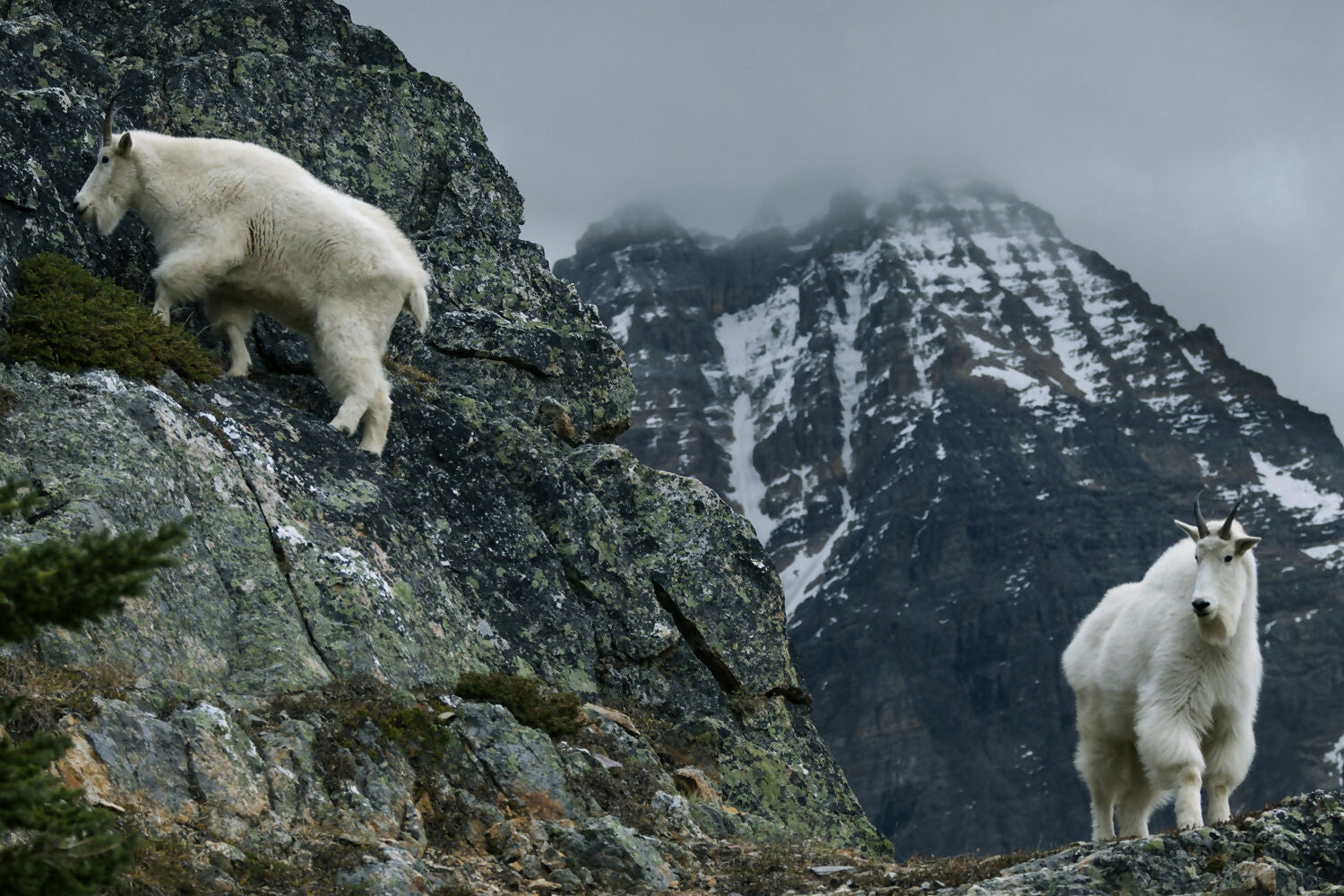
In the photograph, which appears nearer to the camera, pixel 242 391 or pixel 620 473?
pixel 242 391

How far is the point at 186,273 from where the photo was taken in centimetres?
1445

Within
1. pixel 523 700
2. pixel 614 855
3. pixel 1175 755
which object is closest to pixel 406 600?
pixel 523 700

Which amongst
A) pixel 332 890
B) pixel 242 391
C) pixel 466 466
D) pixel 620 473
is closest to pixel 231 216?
pixel 242 391

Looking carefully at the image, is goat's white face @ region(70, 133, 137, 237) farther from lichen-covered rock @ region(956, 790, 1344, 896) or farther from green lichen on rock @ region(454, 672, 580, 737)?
lichen-covered rock @ region(956, 790, 1344, 896)

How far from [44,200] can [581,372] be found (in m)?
8.64

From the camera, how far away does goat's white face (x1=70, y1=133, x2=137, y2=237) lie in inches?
573

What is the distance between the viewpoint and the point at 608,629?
16406 mm

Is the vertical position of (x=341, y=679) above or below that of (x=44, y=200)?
below

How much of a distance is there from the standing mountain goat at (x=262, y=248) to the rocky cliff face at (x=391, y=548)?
2.05ft

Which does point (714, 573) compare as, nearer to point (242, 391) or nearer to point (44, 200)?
point (242, 391)

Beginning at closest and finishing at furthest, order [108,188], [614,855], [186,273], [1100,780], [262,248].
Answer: [614,855], [186,273], [1100,780], [108,188], [262,248]

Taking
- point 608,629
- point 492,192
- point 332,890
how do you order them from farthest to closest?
point 492,192
point 608,629
point 332,890

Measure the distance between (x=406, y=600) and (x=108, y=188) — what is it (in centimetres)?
586

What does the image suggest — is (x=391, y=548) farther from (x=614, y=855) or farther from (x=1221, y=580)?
(x=1221, y=580)
